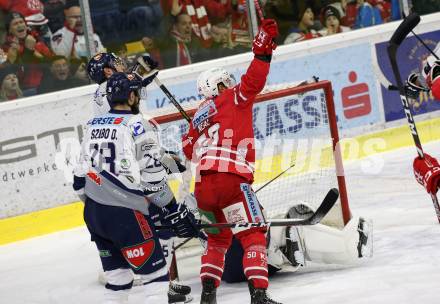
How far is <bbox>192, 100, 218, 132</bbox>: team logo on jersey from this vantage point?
4.70 meters

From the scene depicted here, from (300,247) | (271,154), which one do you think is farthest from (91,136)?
(271,154)

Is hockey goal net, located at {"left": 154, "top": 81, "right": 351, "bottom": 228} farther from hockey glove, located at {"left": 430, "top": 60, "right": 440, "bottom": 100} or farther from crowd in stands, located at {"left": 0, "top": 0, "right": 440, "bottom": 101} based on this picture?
crowd in stands, located at {"left": 0, "top": 0, "right": 440, "bottom": 101}

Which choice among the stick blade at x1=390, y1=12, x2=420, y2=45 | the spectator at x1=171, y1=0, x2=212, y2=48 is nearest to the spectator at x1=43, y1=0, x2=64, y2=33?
the spectator at x1=171, y1=0, x2=212, y2=48

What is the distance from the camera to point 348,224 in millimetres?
5312

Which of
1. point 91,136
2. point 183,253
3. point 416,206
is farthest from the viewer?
point 416,206

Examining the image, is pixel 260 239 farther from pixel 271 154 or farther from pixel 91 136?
pixel 271 154

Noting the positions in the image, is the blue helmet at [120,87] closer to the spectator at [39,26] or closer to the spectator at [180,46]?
the spectator at [39,26]

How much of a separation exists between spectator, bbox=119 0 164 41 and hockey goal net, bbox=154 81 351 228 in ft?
4.73

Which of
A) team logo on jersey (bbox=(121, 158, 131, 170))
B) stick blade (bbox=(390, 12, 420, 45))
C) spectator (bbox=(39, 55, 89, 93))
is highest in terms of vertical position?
stick blade (bbox=(390, 12, 420, 45))

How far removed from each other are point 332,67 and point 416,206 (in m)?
2.04

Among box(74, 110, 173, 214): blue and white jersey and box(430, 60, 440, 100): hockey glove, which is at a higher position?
box(430, 60, 440, 100): hockey glove

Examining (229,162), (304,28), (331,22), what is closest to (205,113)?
(229,162)

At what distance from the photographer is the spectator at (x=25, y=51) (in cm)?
700

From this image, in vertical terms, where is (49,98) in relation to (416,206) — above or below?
above
